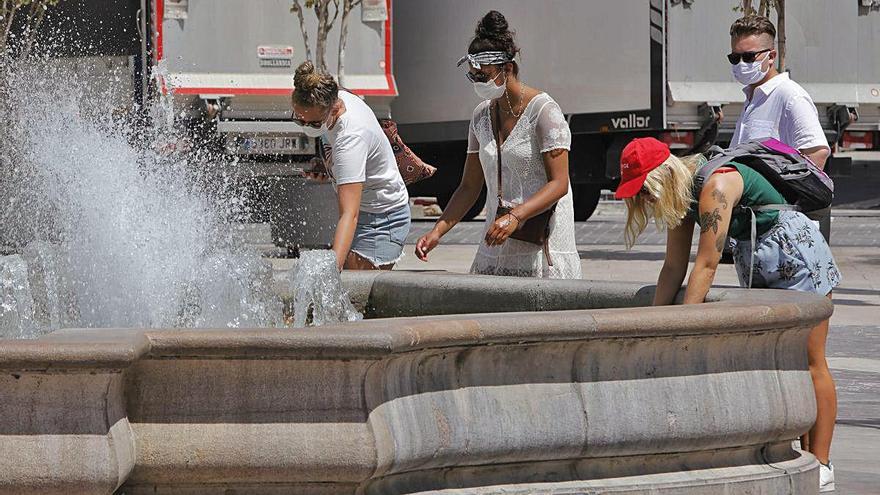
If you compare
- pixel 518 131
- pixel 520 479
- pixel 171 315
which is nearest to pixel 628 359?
pixel 520 479

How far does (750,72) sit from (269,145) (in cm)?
1006

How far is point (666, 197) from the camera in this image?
5.72 metres

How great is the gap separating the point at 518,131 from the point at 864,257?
37.1 ft

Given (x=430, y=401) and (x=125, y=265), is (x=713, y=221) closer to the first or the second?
(x=430, y=401)

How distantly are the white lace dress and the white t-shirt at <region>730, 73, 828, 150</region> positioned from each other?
69 centimetres

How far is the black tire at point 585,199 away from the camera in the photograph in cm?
2294

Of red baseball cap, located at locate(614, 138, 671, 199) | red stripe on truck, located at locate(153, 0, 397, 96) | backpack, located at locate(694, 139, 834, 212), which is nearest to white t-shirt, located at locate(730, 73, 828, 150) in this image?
backpack, located at locate(694, 139, 834, 212)

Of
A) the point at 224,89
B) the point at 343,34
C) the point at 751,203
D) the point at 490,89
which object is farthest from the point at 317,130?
the point at 343,34

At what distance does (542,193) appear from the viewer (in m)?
6.61

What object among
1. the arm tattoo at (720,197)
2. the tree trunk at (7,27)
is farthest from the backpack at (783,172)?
the tree trunk at (7,27)

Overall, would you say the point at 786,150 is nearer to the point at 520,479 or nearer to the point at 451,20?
the point at 520,479

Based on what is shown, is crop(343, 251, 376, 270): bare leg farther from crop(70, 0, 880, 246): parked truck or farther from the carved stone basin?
crop(70, 0, 880, 246): parked truck

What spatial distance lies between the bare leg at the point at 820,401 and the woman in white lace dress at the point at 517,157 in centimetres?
115

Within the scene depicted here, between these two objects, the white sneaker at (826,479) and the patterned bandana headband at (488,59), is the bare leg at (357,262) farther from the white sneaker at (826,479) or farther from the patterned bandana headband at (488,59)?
the white sneaker at (826,479)
